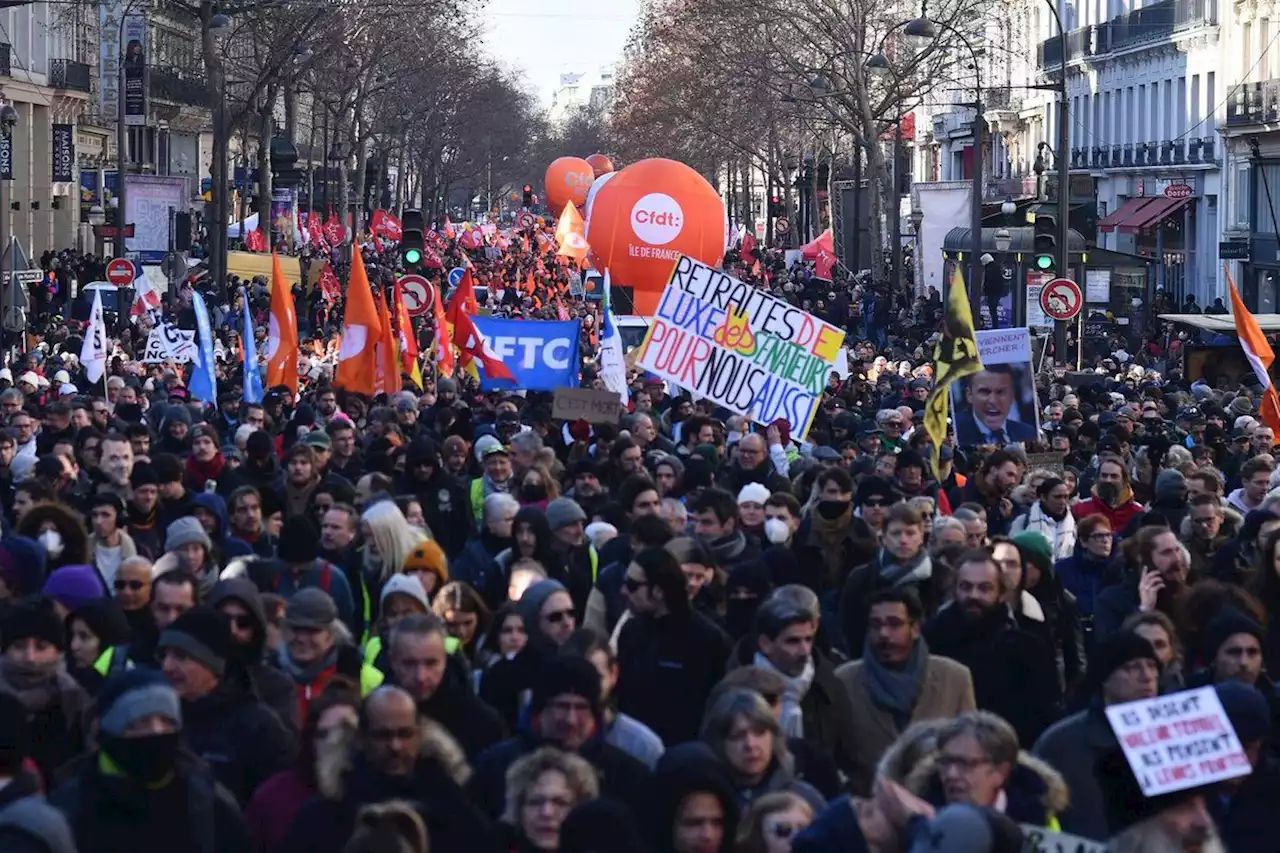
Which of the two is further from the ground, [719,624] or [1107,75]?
[1107,75]

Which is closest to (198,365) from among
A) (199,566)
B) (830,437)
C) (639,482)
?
(830,437)

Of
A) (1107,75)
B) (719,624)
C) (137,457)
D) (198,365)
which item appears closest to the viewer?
(719,624)

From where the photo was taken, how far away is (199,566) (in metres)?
9.23

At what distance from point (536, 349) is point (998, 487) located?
8.02 meters

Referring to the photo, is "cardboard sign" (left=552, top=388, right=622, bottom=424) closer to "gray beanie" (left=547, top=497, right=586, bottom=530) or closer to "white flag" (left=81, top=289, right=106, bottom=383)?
"gray beanie" (left=547, top=497, right=586, bottom=530)

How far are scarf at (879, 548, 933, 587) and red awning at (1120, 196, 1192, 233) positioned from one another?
156 feet

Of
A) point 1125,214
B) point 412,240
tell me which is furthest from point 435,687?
point 1125,214

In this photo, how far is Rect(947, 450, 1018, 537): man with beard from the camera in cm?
1275

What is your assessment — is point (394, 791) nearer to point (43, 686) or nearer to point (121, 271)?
point (43, 686)

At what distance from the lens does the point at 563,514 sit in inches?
404

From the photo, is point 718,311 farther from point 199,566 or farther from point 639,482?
point 199,566

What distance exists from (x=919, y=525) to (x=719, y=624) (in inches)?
45.1

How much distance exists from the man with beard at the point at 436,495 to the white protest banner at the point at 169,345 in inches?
443

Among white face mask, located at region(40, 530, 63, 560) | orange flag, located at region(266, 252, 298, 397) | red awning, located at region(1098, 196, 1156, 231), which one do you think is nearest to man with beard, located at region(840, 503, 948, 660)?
white face mask, located at region(40, 530, 63, 560)
